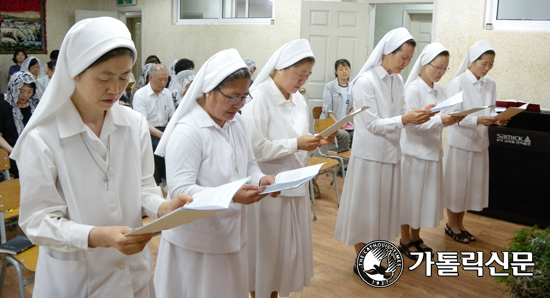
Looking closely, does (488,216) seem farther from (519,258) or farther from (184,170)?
(184,170)

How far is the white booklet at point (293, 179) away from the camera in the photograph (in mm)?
1778

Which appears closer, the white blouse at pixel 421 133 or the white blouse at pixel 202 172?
the white blouse at pixel 202 172

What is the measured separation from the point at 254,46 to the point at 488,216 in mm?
4977

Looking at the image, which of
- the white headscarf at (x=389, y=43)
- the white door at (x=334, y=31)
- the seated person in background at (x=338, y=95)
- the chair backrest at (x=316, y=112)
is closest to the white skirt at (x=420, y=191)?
the white headscarf at (x=389, y=43)

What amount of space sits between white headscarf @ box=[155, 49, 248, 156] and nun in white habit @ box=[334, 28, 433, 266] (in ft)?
5.11

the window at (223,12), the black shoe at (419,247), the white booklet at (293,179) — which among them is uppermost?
the window at (223,12)

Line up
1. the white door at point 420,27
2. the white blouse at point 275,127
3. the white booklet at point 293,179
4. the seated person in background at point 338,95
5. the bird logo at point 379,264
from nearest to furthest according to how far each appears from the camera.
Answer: the white booklet at point 293,179, the white blouse at point 275,127, the bird logo at point 379,264, the seated person in background at point 338,95, the white door at point 420,27

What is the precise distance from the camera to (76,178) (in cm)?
140

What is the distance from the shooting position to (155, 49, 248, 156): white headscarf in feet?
6.49

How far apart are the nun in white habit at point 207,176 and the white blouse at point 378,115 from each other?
1.53 meters

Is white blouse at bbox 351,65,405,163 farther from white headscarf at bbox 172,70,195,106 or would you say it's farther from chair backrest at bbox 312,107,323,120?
chair backrest at bbox 312,107,323,120

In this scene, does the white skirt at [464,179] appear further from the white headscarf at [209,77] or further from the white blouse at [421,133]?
the white headscarf at [209,77]

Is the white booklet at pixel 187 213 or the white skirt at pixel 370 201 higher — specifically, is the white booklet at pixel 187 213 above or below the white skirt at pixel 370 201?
above

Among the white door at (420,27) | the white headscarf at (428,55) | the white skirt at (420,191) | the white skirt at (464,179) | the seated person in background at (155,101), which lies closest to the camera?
the white headscarf at (428,55)
